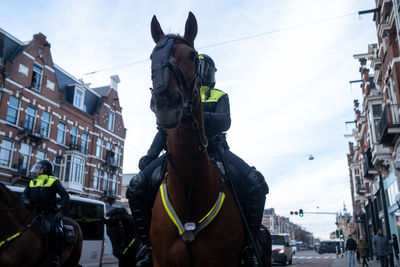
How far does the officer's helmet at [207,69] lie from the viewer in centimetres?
411

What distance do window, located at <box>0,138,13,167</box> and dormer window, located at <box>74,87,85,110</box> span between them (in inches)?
396

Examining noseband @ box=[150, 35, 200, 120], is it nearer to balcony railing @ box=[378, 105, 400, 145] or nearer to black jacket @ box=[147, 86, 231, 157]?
black jacket @ box=[147, 86, 231, 157]

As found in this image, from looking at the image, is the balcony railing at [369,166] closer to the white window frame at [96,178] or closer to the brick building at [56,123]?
the brick building at [56,123]

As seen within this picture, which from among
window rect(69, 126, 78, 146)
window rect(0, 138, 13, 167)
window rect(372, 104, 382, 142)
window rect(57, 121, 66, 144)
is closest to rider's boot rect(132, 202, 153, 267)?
window rect(372, 104, 382, 142)

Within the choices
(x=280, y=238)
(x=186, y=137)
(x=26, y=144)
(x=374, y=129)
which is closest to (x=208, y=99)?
(x=186, y=137)

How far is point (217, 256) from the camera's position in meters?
2.96

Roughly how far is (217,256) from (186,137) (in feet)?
3.46

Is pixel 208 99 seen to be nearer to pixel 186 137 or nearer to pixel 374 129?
pixel 186 137

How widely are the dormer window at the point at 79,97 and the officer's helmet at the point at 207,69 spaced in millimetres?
35253

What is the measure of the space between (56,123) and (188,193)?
33006 mm

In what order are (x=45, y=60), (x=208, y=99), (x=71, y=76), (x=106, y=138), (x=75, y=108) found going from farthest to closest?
(x=106, y=138) < (x=71, y=76) < (x=75, y=108) < (x=45, y=60) < (x=208, y=99)

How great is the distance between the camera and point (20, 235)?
619cm

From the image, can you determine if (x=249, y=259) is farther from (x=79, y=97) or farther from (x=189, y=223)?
(x=79, y=97)

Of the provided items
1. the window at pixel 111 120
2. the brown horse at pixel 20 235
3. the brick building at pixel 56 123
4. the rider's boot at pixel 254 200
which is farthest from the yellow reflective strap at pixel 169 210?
the window at pixel 111 120
